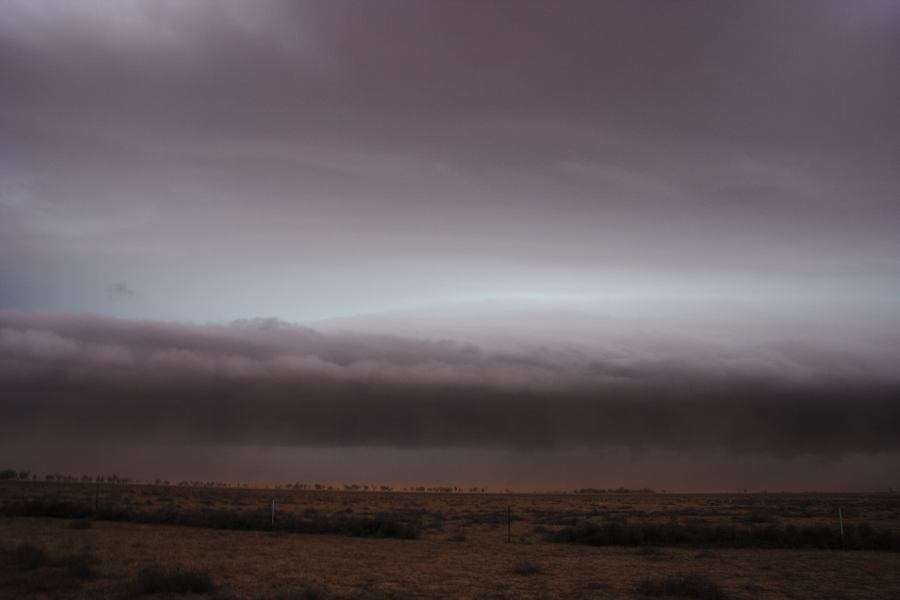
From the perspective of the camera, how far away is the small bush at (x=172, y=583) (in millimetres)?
21141

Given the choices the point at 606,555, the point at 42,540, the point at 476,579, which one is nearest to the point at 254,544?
the point at 42,540

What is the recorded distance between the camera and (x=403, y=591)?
23.3 meters

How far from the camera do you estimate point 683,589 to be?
23203mm

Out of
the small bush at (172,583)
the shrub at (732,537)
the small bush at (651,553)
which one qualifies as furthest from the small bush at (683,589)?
the shrub at (732,537)

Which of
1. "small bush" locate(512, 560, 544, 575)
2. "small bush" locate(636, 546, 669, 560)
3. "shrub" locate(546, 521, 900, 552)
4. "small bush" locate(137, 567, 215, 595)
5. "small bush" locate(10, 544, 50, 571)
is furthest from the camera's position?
"shrub" locate(546, 521, 900, 552)

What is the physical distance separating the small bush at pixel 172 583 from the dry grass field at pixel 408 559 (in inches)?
1.5

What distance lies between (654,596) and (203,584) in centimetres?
1401

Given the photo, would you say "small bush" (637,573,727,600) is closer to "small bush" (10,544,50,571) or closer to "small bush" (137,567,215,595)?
"small bush" (137,567,215,595)

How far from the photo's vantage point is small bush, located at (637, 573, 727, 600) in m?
22.5

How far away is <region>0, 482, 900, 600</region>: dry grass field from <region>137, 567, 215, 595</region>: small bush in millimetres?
38

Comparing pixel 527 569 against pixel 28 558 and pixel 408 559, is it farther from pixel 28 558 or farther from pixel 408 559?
pixel 28 558

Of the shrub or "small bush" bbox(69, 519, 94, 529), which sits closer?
the shrub

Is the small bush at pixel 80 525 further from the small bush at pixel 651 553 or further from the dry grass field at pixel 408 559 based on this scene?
the small bush at pixel 651 553

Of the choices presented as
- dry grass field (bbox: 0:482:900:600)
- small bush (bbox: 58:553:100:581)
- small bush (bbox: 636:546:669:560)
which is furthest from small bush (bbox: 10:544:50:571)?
small bush (bbox: 636:546:669:560)
